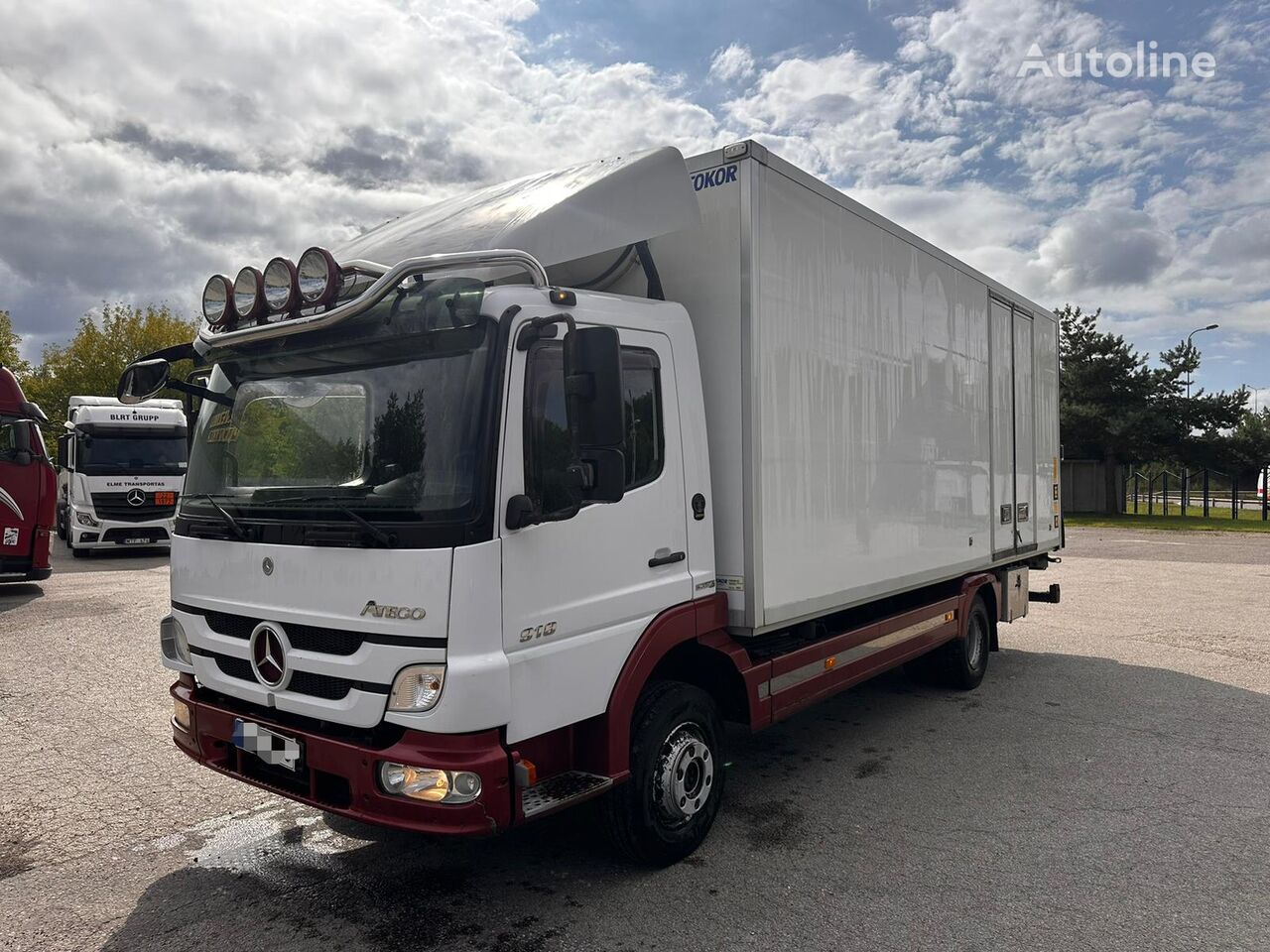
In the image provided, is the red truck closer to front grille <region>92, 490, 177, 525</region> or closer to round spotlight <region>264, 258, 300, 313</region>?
front grille <region>92, 490, 177, 525</region>

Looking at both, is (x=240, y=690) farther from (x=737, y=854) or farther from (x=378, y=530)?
(x=737, y=854)

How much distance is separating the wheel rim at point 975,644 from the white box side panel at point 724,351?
3810 mm

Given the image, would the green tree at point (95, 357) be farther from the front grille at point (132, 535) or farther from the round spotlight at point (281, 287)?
the round spotlight at point (281, 287)

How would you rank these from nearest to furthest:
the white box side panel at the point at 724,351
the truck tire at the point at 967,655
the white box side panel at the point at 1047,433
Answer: the white box side panel at the point at 724,351, the truck tire at the point at 967,655, the white box side panel at the point at 1047,433

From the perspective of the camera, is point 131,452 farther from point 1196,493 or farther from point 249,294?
point 1196,493

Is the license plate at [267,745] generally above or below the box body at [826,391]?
below

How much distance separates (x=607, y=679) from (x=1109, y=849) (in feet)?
8.49

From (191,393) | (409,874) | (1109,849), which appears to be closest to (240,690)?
(409,874)

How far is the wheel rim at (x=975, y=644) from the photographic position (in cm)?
751

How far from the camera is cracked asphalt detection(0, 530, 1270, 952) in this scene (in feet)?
11.8

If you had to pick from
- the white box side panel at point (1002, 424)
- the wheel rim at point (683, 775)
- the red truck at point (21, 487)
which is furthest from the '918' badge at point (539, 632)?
the red truck at point (21, 487)

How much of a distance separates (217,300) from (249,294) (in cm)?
26

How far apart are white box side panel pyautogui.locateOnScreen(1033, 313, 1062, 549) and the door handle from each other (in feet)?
18.7

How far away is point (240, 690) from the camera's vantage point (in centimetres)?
385
